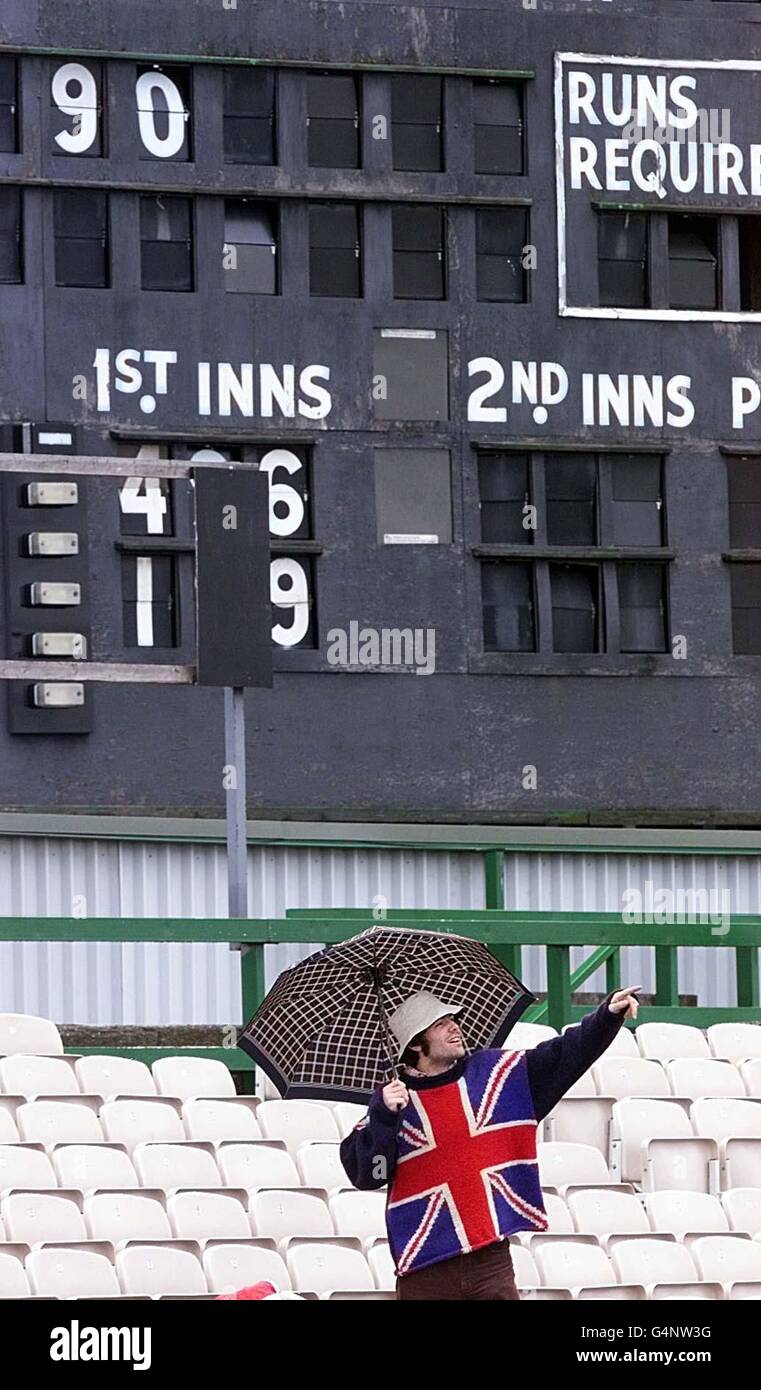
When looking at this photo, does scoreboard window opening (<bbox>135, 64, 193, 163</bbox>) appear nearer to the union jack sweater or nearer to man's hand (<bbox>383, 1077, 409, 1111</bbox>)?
the union jack sweater

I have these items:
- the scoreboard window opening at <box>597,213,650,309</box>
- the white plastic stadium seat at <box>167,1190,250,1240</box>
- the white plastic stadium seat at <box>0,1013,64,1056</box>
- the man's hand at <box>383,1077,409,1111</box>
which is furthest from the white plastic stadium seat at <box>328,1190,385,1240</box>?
the scoreboard window opening at <box>597,213,650,309</box>

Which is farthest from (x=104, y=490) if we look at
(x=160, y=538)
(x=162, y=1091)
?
(x=162, y=1091)

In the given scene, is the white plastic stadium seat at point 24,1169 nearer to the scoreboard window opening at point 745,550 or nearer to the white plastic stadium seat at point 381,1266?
the white plastic stadium seat at point 381,1266

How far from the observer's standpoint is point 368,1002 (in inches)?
289

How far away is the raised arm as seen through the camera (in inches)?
256

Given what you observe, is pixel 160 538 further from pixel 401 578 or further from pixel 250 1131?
pixel 250 1131

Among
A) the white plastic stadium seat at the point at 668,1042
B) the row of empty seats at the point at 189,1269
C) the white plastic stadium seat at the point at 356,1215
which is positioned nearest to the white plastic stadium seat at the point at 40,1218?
the row of empty seats at the point at 189,1269

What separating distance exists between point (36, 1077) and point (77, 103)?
632 centimetres

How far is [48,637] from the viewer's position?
14.5m

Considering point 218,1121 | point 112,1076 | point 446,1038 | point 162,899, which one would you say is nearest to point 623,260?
point 162,899

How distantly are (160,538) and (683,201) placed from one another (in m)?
3.46

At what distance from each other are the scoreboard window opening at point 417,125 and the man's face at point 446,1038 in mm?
9525

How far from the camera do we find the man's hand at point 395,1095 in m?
6.56

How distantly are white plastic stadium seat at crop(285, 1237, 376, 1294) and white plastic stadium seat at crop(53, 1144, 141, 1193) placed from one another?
121cm
